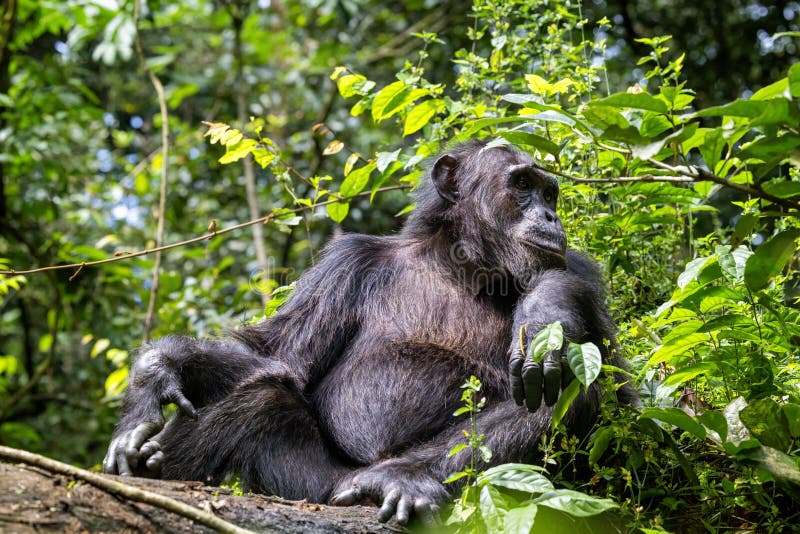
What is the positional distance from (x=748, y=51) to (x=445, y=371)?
31.2 ft

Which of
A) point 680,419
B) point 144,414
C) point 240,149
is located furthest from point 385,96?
point 680,419

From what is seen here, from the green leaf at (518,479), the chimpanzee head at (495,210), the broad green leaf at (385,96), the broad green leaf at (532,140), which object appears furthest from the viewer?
the broad green leaf at (385,96)

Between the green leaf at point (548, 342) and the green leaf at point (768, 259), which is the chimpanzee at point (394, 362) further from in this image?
the green leaf at point (768, 259)

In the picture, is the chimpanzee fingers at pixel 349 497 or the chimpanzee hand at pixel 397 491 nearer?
the chimpanzee hand at pixel 397 491

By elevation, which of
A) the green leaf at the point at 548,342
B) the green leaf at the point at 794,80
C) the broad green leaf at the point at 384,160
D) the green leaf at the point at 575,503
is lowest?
the green leaf at the point at 575,503

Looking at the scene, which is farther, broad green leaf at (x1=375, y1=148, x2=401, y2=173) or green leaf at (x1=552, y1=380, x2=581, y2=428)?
broad green leaf at (x1=375, y1=148, x2=401, y2=173)

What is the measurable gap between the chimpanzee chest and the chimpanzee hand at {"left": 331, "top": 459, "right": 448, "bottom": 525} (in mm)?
429

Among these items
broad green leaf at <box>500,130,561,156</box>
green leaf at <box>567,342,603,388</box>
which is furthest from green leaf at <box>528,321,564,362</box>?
broad green leaf at <box>500,130,561,156</box>

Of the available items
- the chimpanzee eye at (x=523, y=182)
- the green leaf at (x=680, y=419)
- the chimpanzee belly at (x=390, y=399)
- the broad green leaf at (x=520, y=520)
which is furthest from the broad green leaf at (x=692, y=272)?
the chimpanzee eye at (x=523, y=182)

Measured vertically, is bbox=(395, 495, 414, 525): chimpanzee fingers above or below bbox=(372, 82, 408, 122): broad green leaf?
below

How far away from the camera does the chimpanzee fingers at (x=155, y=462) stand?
14.5 feet

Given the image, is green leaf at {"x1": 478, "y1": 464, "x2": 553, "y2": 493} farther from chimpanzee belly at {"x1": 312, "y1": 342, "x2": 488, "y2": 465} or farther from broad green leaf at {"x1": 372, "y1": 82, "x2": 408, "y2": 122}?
broad green leaf at {"x1": 372, "y1": 82, "x2": 408, "y2": 122}

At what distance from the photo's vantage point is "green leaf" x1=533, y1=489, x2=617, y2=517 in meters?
3.30

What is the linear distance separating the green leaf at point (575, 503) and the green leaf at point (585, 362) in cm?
45
